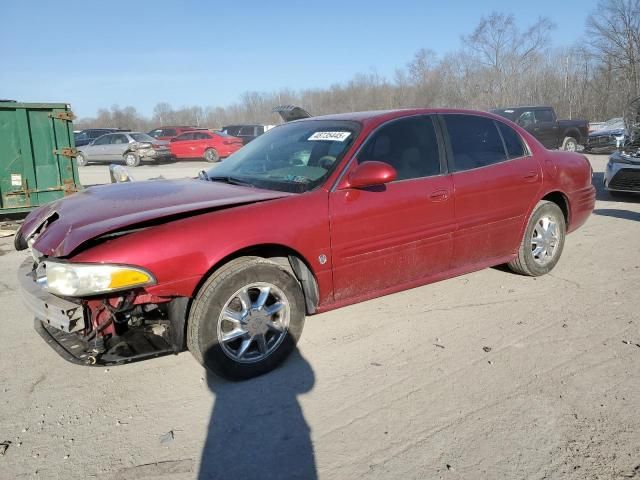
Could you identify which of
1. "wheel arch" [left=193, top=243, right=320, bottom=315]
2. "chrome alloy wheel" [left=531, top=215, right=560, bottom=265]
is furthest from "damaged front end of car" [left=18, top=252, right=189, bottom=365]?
"chrome alloy wheel" [left=531, top=215, right=560, bottom=265]

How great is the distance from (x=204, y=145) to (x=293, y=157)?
19519 mm

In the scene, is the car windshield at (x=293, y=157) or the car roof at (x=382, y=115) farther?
the car roof at (x=382, y=115)

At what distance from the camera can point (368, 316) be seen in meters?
4.16

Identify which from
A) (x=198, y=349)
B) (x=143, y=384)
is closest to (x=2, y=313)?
(x=143, y=384)

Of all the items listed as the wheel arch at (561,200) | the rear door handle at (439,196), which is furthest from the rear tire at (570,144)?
the rear door handle at (439,196)

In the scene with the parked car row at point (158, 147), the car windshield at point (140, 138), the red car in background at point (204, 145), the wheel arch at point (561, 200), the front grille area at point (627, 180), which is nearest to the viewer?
the wheel arch at point (561, 200)

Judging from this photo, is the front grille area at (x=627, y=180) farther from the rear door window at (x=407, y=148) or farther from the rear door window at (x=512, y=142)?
the rear door window at (x=407, y=148)

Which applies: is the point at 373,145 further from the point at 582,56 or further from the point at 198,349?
the point at 582,56

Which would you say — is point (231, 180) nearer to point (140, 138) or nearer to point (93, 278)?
point (93, 278)

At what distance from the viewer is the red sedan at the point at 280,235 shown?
Result: 2.84 m

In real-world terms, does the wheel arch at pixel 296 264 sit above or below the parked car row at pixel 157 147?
below

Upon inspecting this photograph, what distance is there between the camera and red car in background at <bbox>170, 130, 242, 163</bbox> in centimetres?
2228

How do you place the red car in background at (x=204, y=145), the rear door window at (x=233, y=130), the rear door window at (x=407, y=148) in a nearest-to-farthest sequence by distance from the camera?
the rear door window at (x=407, y=148)
the red car in background at (x=204, y=145)
the rear door window at (x=233, y=130)

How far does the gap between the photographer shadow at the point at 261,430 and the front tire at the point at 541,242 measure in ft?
8.59
